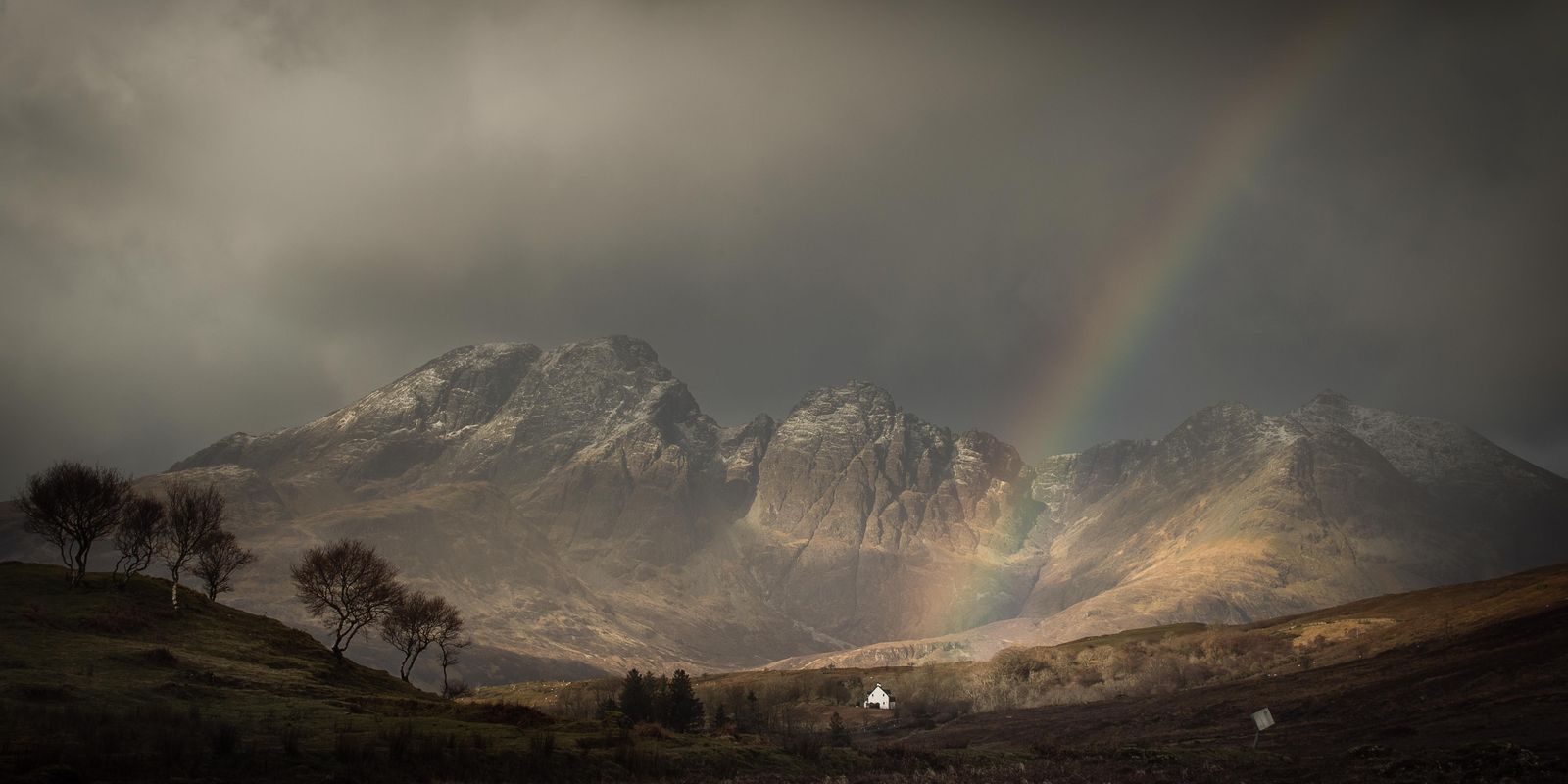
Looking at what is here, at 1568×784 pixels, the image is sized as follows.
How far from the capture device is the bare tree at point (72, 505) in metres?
89.7

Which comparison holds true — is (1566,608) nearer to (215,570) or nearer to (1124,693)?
(1124,693)

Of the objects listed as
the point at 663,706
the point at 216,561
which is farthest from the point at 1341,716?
the point at 216,561

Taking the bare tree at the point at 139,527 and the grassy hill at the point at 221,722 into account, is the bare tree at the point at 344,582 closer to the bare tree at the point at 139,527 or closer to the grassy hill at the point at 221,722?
the bare tree at the point at 139,527

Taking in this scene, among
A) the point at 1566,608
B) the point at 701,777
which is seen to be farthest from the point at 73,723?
the point at 1566,608

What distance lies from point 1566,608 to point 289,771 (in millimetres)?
142436

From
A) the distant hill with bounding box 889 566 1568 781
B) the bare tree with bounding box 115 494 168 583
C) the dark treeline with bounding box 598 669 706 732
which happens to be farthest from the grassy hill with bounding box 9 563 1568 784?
the dark treeline with bounding box 598 669 706 732

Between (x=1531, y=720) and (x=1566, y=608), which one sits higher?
(x=1566, y=608)

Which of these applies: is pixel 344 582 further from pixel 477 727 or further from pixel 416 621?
pixel 477 727

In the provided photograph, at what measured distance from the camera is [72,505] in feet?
295

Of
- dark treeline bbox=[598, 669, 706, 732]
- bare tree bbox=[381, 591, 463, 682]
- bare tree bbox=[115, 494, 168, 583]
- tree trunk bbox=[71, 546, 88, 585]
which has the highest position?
bare tree bbox=[115, 494, 168, 583]

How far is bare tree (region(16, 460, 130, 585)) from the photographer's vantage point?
294 feet

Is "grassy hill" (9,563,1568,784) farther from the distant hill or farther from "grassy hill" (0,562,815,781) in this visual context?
the distant hill

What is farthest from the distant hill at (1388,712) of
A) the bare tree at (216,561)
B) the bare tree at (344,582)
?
the bare tree at (216,561)

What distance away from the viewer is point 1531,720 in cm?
6228
